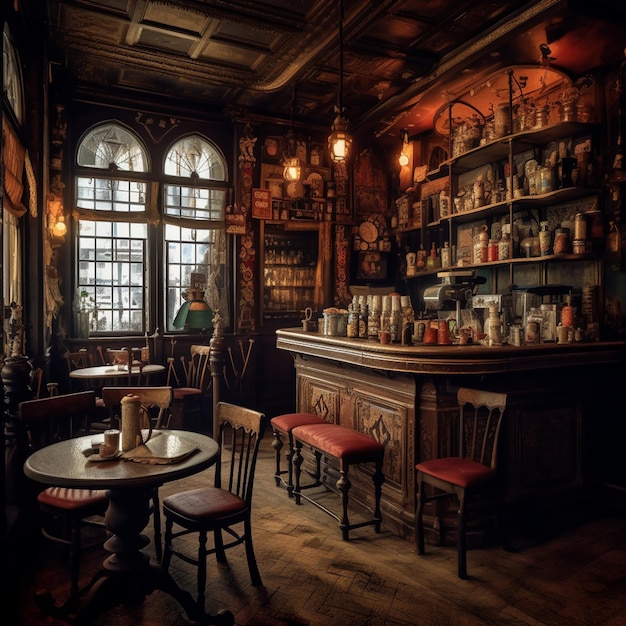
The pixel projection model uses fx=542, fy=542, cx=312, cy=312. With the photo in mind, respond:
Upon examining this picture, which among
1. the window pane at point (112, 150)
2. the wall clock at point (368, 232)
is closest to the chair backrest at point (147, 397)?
the window pane at point (112, 150)

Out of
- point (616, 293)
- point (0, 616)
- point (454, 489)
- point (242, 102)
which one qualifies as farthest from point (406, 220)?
point (0, 616)

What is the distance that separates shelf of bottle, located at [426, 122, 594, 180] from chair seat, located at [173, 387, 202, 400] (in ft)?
12.6

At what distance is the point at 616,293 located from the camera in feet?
14.4

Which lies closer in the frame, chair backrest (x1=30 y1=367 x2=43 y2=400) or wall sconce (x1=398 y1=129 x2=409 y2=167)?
chair backrest (x1=30 y1=367 x2=43 y2=400)

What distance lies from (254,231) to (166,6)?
9.81ft

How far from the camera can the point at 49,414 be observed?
319 cm

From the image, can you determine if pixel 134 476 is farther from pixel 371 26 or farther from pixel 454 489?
pixel 371 26

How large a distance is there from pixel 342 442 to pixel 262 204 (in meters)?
4.45

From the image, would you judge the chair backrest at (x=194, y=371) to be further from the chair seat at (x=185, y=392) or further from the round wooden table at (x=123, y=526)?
the round wooden table at (x=123, y=526)

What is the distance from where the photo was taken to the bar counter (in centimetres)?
349

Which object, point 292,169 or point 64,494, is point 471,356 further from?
point 292,169

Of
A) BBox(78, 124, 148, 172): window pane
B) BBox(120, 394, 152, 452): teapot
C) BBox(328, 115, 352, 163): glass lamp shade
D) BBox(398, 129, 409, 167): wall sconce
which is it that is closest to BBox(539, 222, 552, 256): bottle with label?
BBox(328, 115, 352, 163): glass lamp shade

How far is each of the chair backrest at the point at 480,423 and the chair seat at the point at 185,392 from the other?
Result: 12.1 feet

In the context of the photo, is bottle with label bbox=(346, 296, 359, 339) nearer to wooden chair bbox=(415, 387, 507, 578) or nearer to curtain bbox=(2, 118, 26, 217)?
wooden chair bbox=(415, 387, 507, 578)
